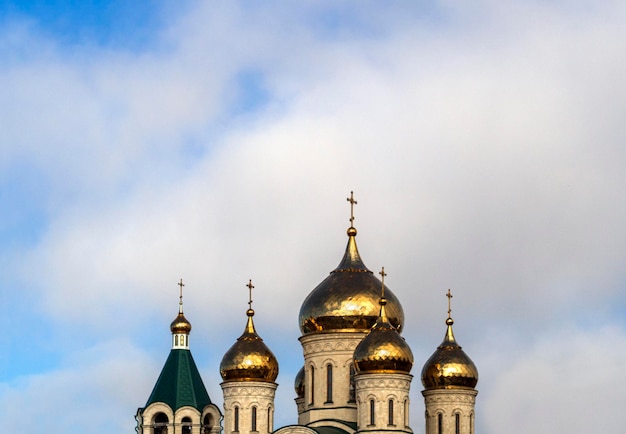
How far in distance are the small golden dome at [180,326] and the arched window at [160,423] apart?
3.74 metres

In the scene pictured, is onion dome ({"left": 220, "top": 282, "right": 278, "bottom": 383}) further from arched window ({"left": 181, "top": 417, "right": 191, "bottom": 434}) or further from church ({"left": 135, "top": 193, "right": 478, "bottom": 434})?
arched window ({"left": 181, "top": 417, "right": 191, "bottom": 434})

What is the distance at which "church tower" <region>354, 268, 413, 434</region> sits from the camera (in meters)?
47.4

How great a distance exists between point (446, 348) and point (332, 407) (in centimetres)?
458

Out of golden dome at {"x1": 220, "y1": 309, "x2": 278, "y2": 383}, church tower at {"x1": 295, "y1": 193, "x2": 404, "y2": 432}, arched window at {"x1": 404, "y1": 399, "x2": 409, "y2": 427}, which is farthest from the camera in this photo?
golden dome at {"x1": 220, "y1": 309, "x2": 278, "y2": 383}

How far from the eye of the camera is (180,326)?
58969mm

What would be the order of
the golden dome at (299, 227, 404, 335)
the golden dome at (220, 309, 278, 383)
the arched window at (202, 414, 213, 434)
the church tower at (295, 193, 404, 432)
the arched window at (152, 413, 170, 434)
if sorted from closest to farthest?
the church tower at (295, 193, 404, 432)
the golden dome at (299, 227, 404, 335)
the golden dome at (220, 309, 278, 383)
the arched window at (152, 413, 170, 434)
the arched window at (202, 414, 213, 434)

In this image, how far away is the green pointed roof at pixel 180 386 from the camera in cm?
5628

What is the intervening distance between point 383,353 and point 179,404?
11.0 meters

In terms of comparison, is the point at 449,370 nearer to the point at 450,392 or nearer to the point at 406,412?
the point at 450,392

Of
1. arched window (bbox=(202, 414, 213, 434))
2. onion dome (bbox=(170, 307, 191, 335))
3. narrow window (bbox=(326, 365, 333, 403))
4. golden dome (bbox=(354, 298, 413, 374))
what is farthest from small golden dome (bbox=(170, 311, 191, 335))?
golden dome (bbox=(354, 298, 413, 374))

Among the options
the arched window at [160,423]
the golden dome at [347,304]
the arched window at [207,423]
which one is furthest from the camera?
the arched window at [207,423]

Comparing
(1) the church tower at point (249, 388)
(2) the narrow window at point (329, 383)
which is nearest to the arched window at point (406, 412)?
(2) the narrow window at point (329, 383)

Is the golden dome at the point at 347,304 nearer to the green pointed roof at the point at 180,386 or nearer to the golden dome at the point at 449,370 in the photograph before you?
the golden dome at the point at 449,370

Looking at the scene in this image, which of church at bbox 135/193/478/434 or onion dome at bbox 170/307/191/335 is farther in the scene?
onion dome at bbox 170/307/191/335
